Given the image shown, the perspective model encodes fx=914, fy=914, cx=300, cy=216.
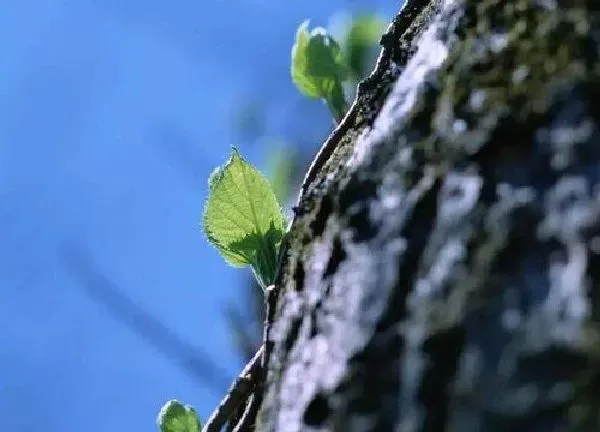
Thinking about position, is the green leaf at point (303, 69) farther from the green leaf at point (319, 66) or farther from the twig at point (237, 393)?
the twig at point (237, 393)

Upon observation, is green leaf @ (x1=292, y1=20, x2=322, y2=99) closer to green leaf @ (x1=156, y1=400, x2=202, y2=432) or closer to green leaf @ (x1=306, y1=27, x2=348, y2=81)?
green leaf @ (x1=306, y1=27, x2=348, y2=81)

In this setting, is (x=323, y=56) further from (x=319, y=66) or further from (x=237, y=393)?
(x=237, y=393)

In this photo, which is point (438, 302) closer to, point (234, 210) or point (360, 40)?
point (234, 210)

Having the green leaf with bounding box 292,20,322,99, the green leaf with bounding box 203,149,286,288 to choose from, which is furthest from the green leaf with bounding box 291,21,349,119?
the green leaf with bounding box 203,149,286,288

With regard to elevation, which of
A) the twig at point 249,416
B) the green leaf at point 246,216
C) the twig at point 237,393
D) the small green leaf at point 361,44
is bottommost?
the twig at point 249,416

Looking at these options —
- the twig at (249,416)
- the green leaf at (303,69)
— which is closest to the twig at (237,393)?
the twig at (249,416)

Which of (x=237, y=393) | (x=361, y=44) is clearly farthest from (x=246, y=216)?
(x=361, y=44)
